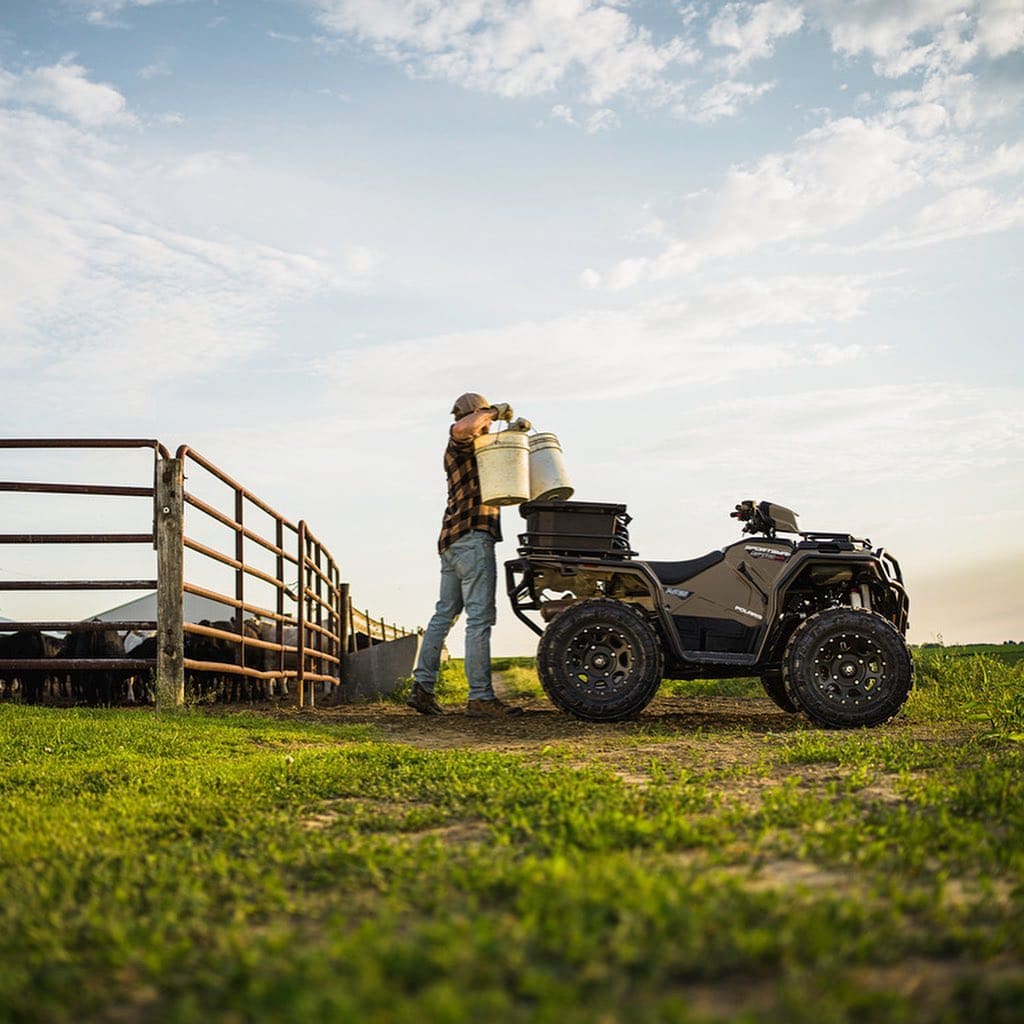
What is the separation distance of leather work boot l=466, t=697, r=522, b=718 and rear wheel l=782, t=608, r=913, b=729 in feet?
7.30

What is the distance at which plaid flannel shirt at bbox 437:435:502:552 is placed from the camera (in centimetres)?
924

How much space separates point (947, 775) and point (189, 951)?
334cm

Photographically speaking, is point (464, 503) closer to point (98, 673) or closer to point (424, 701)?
point (424, 701)

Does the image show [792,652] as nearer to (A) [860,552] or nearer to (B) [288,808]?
(A) [860,552]

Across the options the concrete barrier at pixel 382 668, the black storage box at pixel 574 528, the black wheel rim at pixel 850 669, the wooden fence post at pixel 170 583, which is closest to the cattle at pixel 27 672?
the wooden fence post at pixel 170 583

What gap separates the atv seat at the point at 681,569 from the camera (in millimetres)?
8430

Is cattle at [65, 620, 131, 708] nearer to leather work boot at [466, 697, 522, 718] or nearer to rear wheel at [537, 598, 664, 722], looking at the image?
leather work boot at [466, 697, 522, 718]

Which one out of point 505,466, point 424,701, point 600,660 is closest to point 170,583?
point 424,701

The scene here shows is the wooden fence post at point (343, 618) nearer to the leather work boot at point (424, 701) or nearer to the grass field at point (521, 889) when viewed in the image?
the leather work boot at point (424, 701)

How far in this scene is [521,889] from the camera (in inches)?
103

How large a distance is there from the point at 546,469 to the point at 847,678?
2758 millimetres

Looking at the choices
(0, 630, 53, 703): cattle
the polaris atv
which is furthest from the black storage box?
(0, 630, 53, 703): cattle

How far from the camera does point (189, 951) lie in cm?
234

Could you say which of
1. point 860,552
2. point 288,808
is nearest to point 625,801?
point 288,808
